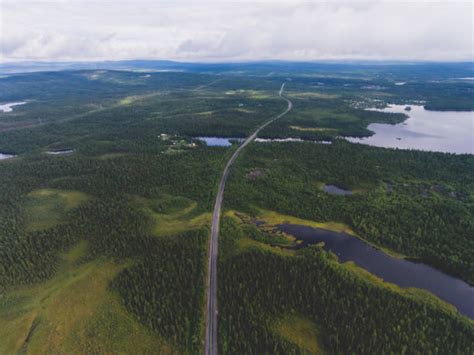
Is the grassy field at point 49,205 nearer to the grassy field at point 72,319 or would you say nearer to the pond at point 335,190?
the grassy field at point 72,319

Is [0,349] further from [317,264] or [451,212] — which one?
[451,212]

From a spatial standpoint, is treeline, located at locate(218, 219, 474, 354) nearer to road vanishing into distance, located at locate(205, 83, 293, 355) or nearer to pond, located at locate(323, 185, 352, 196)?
road vanishing into distance, located at locate(205, 83, 293, 355)

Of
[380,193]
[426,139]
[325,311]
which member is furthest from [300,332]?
[426,139]

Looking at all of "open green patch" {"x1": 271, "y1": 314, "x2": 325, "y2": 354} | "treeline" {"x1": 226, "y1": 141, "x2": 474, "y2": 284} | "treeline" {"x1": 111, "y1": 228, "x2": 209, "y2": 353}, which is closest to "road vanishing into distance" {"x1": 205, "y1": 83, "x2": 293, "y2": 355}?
"treeline" {"x1": 111, "y1": 228, "x2": 209, "y2": 353}

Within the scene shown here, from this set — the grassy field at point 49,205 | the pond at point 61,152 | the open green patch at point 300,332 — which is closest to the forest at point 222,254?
the open green patch at point 300,332

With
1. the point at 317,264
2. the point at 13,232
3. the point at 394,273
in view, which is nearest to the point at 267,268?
the point at 317,264

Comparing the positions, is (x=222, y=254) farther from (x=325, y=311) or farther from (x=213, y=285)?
(x=325, y=311)
